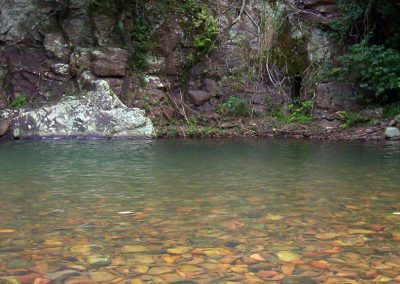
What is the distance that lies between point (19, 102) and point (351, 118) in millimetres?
7365

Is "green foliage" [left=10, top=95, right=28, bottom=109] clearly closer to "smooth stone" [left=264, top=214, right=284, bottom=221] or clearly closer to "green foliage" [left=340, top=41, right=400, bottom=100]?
"green foliage" [left=340, top=41, right=400, bottom=100]

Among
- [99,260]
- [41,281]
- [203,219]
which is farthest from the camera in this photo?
[203,219]

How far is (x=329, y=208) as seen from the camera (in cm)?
406

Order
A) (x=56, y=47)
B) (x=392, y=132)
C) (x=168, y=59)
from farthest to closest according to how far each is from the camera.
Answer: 1. (x=168, y=59)
2. (x=56, y=47)
3. (x=392, y=132)

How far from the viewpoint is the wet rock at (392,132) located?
9969mm

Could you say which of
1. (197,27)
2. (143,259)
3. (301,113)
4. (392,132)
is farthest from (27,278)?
(197,27)

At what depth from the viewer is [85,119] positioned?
35.2 feet

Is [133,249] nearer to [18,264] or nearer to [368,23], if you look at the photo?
[18,264]

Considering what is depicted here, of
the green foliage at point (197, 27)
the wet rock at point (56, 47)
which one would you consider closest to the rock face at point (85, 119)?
the wet rock at point (56, 47)

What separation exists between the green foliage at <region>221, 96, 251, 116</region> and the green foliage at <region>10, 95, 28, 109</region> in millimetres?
4513

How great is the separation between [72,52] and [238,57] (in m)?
4.03

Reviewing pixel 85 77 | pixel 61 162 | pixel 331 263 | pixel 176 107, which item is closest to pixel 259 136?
pixel 176 107

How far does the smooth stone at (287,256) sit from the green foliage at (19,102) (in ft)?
31.1

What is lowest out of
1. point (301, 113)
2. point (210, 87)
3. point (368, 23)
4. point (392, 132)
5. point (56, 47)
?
point (392, 132)
